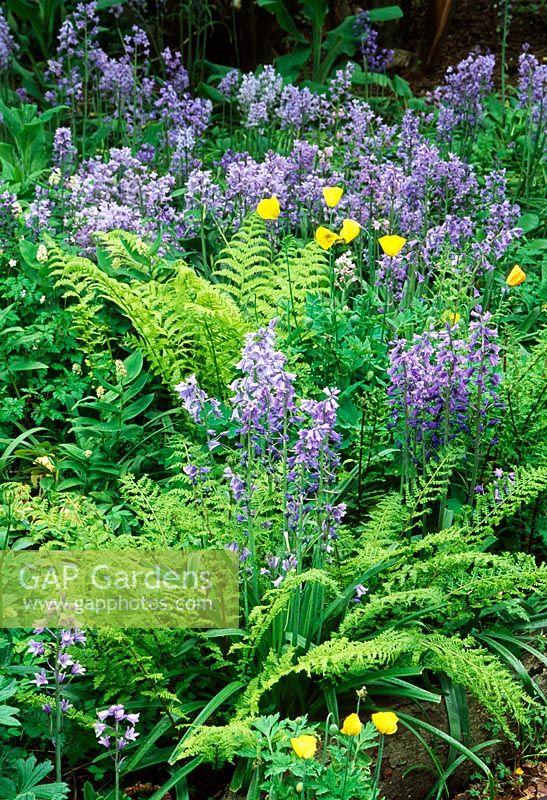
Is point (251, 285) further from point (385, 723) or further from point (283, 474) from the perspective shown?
point (385, 723)

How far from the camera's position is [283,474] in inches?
97.5

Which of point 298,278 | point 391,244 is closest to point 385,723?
point 391,244

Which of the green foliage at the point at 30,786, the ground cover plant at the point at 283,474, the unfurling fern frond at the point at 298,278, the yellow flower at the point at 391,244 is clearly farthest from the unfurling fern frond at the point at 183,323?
the green foliage at the point at 30,786

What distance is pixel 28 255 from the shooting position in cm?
392

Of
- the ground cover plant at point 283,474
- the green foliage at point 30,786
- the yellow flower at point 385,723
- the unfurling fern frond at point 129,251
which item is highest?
the unfurling fern frond at point 129,251

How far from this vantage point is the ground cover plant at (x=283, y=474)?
2275 mm

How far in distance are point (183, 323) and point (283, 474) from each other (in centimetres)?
115

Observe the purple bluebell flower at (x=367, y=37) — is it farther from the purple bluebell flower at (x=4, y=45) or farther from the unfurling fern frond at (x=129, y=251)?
the unfurling fern frond at (x=129, y=251)

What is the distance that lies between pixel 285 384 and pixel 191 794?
1074 mm

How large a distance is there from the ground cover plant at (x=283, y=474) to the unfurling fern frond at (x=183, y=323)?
0.01m

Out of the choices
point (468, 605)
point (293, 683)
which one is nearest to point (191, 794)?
point (293, 683)

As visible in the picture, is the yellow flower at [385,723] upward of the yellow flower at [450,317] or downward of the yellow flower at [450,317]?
downward

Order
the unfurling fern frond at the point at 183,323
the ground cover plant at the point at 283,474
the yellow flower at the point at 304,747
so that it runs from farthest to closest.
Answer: the unfurling fern frond at the point at 183,323 → the ground cover plant at the point at 283,474 → the yellow flower at the point at 304,747

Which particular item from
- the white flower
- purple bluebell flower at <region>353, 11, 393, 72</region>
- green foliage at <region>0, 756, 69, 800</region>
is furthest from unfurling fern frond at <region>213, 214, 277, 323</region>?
purple bluebell flower at <region>353, 11, 393, 72</region>
